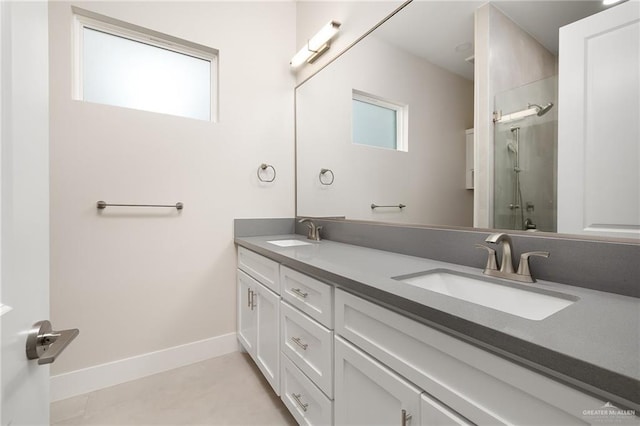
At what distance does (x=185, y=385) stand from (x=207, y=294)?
542 millimetres

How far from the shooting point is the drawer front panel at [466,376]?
47 cm

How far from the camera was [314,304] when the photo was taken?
111cm

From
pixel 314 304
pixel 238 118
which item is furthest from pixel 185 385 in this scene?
pixel 238 118

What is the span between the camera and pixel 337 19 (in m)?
1.89

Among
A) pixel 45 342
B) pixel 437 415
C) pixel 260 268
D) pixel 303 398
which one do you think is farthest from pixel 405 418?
pixel 260 268

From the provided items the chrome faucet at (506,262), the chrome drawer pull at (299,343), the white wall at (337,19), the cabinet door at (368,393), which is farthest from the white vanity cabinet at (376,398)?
the white wall at (337,19)

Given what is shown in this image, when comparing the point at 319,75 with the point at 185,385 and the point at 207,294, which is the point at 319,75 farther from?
the point at 185,385

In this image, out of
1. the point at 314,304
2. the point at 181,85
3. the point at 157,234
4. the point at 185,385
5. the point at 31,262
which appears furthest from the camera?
the point at 181,85

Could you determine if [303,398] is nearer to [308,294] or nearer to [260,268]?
[308,294]

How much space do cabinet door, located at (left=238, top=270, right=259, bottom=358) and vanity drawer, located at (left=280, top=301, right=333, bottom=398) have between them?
43 centimetres

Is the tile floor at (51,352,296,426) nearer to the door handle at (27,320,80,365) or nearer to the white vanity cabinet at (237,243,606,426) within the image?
the white vanity cabinet at (237,243,606,426)

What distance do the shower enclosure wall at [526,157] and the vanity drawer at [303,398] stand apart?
36.6 inches

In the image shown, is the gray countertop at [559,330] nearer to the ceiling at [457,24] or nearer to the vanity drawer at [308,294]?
the vanity drawer at [308,294]

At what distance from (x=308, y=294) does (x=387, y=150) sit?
2.99 feet
